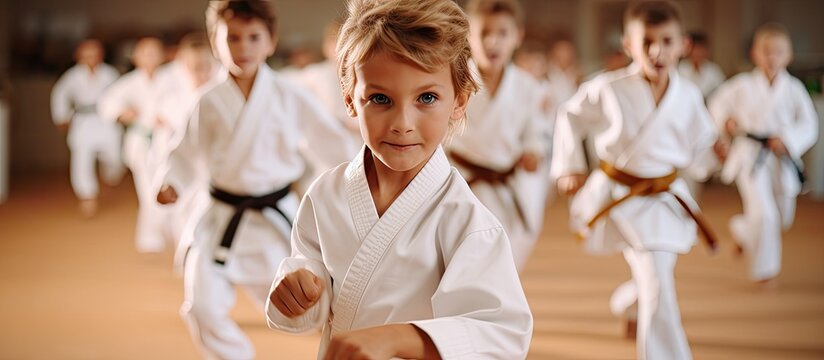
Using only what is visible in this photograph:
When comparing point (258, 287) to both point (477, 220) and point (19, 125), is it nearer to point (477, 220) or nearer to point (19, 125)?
point (477, 220)

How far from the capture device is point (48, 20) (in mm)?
14156

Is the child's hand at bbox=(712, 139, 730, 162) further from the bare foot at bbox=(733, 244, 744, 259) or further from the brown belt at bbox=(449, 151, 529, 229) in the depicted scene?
the bare foot at bbox=(733, 244, 744, 259)

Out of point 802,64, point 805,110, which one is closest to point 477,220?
point 805,110

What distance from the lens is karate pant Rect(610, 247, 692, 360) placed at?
11.1 ft

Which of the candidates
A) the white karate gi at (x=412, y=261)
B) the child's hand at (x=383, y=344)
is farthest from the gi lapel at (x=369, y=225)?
the child's hand at (x=383, y=344)

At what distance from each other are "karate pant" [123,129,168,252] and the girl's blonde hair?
4789 mm

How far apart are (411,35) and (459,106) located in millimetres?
235

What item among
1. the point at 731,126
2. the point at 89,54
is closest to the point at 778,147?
the point at 731,126

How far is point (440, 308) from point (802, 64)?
11645 millimetres

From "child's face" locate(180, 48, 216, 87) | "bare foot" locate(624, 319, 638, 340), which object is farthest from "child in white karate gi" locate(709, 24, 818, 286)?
"child's face" locate(180, 48, 216, 87)

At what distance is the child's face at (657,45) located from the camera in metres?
3.78

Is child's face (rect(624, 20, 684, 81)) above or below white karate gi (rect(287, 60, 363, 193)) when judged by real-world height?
above

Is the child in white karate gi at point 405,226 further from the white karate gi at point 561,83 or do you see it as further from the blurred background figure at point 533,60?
the white karate gi at point 561,83

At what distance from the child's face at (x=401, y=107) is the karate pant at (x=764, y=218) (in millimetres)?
4274
